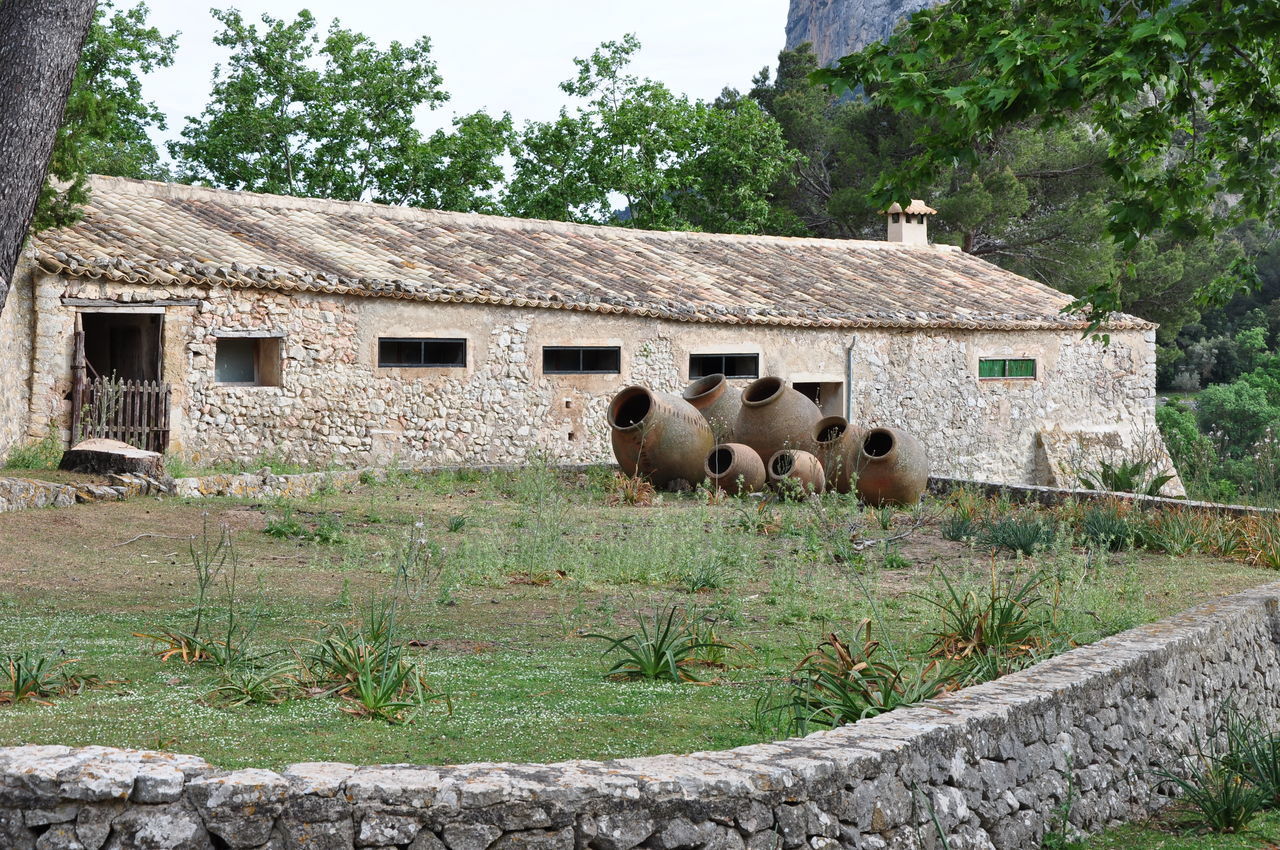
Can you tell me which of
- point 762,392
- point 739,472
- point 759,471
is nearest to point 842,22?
point 762,392

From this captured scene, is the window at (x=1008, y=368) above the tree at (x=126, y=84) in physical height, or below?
below

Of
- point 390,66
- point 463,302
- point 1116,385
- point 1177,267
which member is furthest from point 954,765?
point 1177,267

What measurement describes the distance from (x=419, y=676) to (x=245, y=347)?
37.1 feet

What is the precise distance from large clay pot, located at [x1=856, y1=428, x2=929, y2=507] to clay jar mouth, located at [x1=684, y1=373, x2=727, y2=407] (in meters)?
1.99

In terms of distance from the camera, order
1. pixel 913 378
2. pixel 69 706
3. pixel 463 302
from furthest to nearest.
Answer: pixel 913 378
pixel 463 302
pixel 69 706

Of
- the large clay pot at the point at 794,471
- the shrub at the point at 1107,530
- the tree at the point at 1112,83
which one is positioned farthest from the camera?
the large clay pot at the point at 794,471

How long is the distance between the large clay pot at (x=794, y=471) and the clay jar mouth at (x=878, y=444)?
1.98 ft

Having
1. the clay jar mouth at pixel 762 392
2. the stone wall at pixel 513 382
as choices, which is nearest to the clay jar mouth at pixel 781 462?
the clay jar mouth at pixel 762 392

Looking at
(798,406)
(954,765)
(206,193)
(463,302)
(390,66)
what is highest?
(390,66)

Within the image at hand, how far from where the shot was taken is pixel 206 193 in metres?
18.0

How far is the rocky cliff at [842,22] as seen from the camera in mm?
85750

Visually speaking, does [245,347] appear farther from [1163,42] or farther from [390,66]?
[390,66]

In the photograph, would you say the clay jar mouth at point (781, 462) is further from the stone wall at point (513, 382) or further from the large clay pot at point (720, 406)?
the stone wall at point (513, 382)

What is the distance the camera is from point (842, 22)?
90438 millimetres
